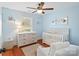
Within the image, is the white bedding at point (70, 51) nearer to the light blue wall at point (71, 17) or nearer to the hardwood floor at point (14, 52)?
the light blue wall at point (71, 17)

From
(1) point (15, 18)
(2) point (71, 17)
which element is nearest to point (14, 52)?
(1) point (15, 18)

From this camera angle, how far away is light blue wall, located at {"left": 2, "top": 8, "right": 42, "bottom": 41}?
1.10 meters

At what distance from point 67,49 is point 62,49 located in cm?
6

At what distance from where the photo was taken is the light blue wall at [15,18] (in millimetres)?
1101

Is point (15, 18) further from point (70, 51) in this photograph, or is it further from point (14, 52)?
point (70, 51)

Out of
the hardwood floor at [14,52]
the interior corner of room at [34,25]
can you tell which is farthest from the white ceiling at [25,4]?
the hardwood floor at [14,52]

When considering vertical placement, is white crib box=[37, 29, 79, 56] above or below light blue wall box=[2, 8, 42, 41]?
below

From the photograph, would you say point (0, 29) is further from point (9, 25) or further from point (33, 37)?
point (33, 37)

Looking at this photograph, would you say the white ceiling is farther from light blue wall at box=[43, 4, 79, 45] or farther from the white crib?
the white crib

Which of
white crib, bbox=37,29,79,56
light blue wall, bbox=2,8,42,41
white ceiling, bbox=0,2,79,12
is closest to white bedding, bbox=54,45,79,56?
white crib, bbox=37,29,79,56

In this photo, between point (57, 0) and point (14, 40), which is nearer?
point (57, 0)

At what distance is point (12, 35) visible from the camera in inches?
45.8

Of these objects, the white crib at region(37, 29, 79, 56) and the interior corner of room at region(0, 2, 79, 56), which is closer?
the interior corner of room at region(0, 2, 79, 56)

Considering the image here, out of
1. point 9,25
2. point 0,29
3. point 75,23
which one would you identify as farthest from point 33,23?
point 75,23
